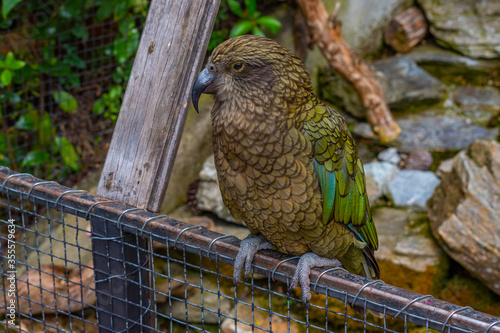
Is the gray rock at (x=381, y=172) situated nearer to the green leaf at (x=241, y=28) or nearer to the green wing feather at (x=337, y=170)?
the green leaf at (x=241, y=28)

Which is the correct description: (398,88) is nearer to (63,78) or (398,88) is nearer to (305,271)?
(63,78)

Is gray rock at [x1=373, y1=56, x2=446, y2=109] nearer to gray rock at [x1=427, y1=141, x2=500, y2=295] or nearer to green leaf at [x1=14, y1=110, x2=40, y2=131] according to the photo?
gray rock at [x1=427, y1=141, x2=500, y2=295]

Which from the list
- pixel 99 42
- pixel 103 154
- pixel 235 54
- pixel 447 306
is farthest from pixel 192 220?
pixel 447 306

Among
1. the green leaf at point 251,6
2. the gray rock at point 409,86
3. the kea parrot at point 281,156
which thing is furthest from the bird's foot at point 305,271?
the gray rock at point 409,86

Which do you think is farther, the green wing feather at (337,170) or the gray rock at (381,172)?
the gray rock at (381,172)

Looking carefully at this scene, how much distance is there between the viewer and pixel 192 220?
3.33 metres

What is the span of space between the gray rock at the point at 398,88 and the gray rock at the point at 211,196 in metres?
1.33

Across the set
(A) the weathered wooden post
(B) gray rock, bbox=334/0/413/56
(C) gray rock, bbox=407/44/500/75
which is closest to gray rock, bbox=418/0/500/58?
(C) gray rock, bbox=407/44/500/75

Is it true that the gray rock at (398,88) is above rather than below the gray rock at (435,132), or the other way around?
above

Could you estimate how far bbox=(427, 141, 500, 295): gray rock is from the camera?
300cm

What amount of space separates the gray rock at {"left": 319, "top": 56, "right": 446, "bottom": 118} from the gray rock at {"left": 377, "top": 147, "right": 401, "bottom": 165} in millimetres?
407

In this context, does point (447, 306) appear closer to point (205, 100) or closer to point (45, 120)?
point (205, 100)

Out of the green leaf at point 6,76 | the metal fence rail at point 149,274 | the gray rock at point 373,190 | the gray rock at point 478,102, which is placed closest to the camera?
the metal fence rail at point 149,274

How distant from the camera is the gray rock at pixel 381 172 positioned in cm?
381
